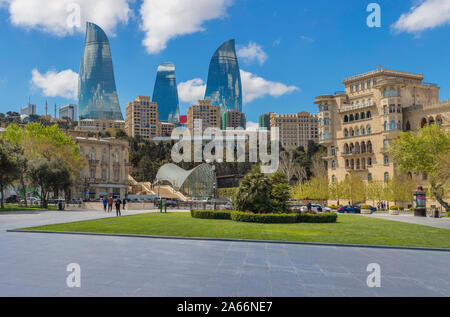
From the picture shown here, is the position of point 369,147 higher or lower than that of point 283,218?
higher

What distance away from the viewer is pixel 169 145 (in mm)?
123375

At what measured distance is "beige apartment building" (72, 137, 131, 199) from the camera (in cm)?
8312

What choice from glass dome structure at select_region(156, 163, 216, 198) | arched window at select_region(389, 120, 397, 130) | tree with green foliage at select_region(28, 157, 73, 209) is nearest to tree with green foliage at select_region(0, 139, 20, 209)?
tree with green foliage at select_region(28, 157, 73, 209)

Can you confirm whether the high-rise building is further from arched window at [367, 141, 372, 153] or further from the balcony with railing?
arched window at [367, 141, 372, 153]

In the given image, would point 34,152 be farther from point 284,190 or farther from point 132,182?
point 132,182

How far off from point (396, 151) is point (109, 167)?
2495 inches

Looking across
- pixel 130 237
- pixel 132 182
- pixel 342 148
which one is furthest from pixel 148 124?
pixel 130 237

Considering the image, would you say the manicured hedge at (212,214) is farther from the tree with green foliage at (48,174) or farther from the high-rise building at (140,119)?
the high-rise building at (140,119)

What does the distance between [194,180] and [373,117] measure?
36732 mm

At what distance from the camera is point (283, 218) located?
2598 cm

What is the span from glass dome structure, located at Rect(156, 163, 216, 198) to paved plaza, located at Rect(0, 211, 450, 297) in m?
64.6

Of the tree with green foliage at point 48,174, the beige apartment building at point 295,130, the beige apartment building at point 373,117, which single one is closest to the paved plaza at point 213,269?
the tree with green foliage at point 48,174

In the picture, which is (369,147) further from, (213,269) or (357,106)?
(213,269)

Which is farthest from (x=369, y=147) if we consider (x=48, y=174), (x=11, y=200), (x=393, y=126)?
(x=11, y=200)
